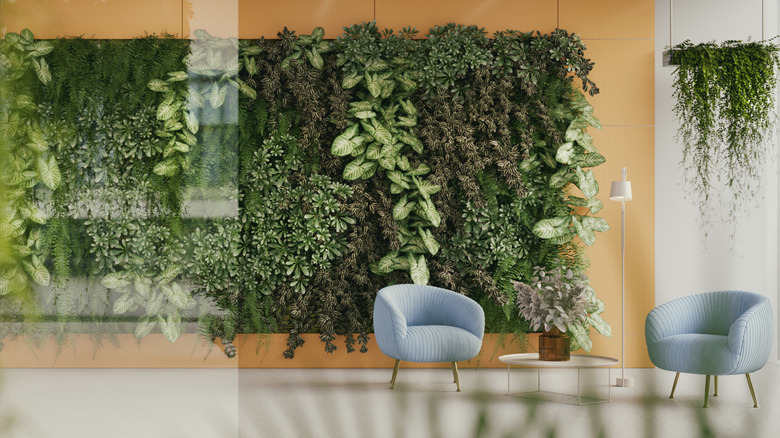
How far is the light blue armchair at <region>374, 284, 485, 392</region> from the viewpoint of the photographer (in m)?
4.21

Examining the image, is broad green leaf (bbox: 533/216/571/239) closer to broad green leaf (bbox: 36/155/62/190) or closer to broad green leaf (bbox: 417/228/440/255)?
broad green leaf (bbox: 417/228/440/255)

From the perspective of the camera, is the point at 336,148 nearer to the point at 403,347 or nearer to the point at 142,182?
the point at 403,347

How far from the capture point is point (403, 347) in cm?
420

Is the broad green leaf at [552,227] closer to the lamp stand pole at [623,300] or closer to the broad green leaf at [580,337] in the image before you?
the lamp stand pole at [623,300]

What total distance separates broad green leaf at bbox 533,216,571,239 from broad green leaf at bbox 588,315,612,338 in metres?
0.69

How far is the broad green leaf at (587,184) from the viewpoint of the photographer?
17.3ft

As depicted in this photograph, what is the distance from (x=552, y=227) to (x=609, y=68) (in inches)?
54.8

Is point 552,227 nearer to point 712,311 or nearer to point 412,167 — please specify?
point 412,167

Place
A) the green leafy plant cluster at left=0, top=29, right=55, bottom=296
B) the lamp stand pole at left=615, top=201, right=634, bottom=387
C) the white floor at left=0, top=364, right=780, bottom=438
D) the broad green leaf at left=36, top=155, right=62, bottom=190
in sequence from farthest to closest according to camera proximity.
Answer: the lamp stand pole at left=615, top=201, right=634, bottom=387
the broad green leaf at left=36, top=155, right=62, bottom=190
the green leafy plant cluster at left=0, top=29, right=55, bottom=296
the white floor at left=0, top=364, right=780, bottom=438

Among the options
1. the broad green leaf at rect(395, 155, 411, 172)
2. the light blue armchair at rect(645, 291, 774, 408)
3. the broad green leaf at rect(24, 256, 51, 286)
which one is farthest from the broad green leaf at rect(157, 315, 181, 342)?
the broad green leaf at rect(395, 155, 411, 172)

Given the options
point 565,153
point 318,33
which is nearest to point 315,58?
point 318,33


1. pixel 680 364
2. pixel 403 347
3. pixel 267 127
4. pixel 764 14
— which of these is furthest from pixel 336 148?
pixel 764 14

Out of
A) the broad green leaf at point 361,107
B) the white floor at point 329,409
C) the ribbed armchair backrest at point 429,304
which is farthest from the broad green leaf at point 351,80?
the white floor at point 329,409

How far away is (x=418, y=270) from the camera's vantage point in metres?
5.16
